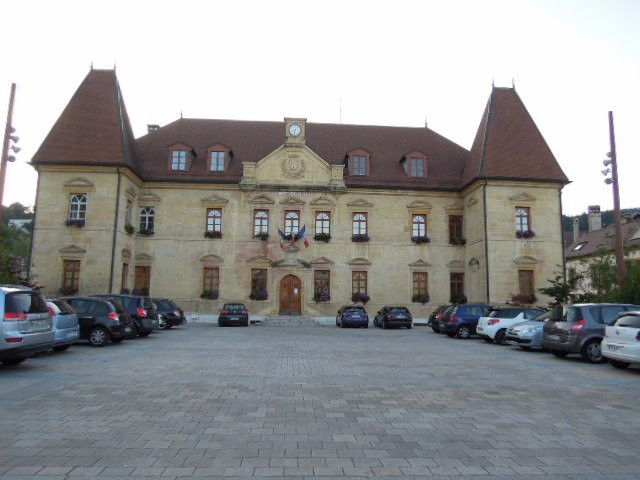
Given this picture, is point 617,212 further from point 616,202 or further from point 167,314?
point 167,314

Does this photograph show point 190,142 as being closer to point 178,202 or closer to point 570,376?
point 178,202

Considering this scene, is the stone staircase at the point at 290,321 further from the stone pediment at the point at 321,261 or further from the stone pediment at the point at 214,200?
the stone pediment at the point at 214,200

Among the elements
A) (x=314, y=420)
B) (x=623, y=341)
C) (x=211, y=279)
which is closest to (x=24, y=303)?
(x=314, y=420)

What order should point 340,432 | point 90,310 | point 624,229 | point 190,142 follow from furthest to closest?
point 624,229 < point 190,142 < point 90,310 < point 340,432

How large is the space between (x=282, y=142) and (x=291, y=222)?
286 inches

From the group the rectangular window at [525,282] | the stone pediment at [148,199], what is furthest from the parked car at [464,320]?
the stone pediment at [148,199]

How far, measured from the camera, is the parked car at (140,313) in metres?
19.1

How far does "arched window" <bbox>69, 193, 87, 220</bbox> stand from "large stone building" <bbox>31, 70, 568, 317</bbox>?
12 cm

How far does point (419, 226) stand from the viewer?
→ 35531mm

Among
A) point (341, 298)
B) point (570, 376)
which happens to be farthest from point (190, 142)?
point (570, 376)

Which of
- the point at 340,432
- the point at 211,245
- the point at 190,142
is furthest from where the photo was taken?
the point at 190,142

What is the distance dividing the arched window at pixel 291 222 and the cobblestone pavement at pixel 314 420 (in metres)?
22.1

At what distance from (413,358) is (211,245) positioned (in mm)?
22441

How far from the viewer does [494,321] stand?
19703mm
